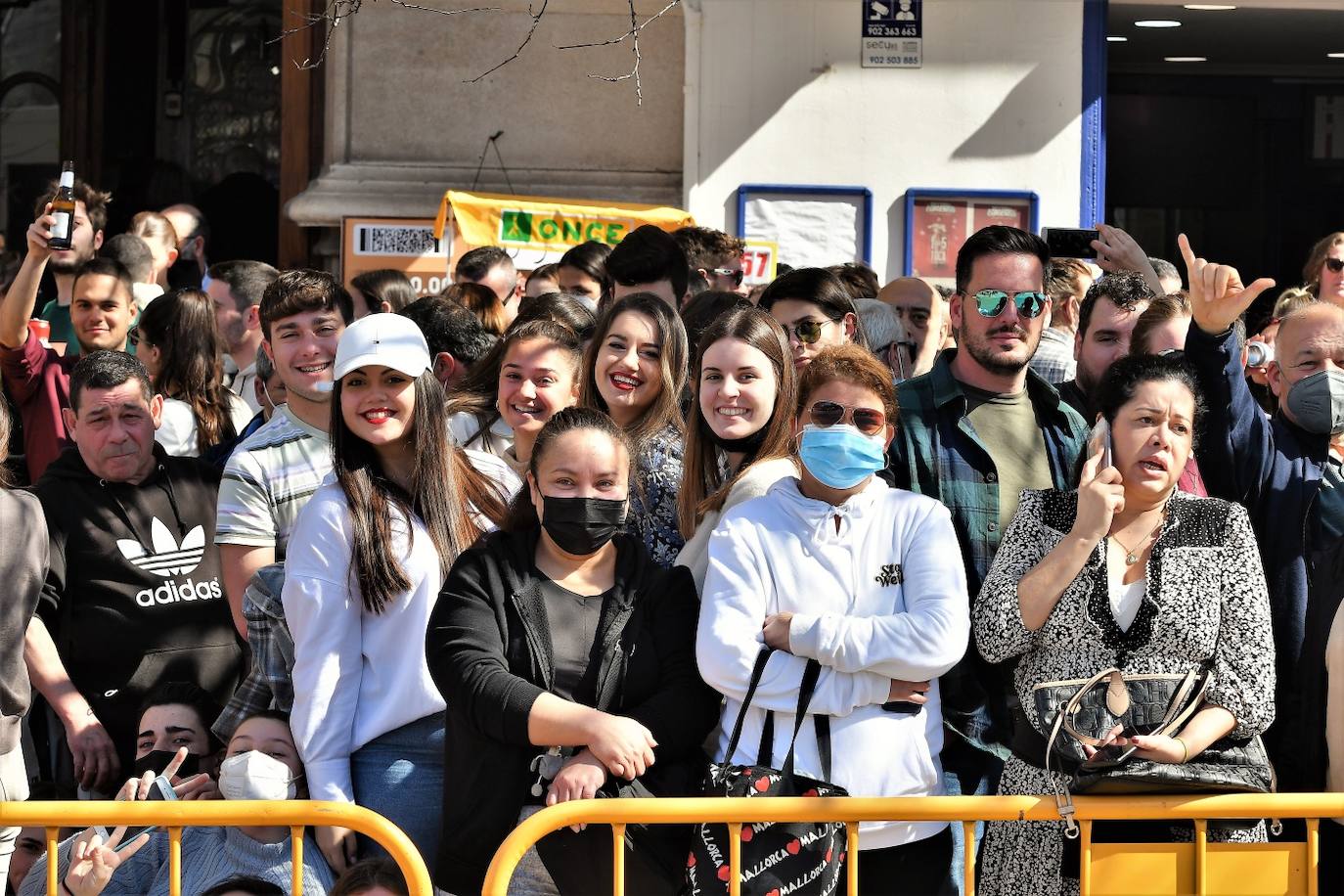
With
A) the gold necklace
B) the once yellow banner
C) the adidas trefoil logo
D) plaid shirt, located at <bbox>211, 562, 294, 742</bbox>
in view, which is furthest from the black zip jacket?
→ the once yellow banner

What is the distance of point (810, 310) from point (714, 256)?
2.65 metres

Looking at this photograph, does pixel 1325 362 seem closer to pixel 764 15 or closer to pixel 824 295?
pixel 824 295

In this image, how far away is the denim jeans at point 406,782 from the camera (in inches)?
168

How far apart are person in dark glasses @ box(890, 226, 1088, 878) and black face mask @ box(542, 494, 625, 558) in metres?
0.92

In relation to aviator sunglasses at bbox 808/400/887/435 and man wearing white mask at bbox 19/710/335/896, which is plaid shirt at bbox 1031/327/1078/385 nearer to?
aviator sunglasses at bbox 808/400/887/435

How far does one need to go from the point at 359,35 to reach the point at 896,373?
537cm

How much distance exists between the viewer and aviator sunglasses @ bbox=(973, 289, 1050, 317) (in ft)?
15.8

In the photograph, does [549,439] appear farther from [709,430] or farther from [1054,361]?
[1054,361]

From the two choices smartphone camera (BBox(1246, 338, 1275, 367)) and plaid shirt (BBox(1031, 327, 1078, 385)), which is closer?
smartphone camera (BBox(1246, 338, 1275, 367))

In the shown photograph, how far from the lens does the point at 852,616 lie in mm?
4160

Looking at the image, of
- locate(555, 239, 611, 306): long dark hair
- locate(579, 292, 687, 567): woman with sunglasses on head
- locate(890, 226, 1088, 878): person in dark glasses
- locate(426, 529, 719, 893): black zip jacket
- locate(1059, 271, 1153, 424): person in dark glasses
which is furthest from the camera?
locate(555, 239, 611, 306): long dark hair

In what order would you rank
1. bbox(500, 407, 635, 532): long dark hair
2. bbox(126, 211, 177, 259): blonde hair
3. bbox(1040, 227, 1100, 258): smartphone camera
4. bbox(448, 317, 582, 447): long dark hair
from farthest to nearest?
bbox(126, 211, 177, 259): blonde hair → bbox(1040, 227, 1100, 258): smartphone camera → bbox(448, 317, 582, 447): long dark hair → bbox(500, 407, 635, 532): long dark hair

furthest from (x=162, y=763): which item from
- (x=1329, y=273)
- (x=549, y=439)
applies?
(x=1329, y=273)

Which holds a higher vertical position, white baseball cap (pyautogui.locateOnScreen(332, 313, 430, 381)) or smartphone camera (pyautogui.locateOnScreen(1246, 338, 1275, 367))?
smartphone camera (pyautogui.locateOnScreen(1246, 338, 1275, 367))
